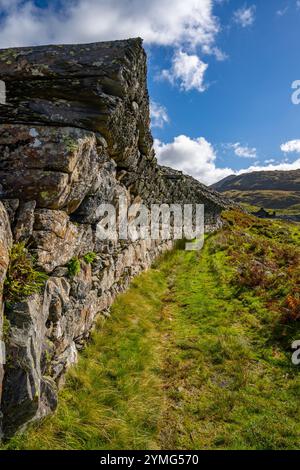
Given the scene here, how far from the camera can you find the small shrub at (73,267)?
7428 mm

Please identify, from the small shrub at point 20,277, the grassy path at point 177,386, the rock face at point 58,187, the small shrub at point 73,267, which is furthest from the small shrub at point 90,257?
the small shrub at point 20,277

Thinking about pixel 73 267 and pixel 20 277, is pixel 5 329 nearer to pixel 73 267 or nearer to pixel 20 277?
pixel 20 277

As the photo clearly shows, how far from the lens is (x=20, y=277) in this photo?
5.57 m

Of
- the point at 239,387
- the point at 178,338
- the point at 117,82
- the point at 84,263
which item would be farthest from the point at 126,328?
the point at 117,82

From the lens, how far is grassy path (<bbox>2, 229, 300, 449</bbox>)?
5.67m

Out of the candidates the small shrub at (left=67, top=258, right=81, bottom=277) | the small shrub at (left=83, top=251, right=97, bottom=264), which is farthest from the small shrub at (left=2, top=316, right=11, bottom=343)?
the small shrub at (left=83, top=251, right=97, bottom=264)

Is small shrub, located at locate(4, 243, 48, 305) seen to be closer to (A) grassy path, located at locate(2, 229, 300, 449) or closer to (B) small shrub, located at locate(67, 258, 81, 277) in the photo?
(B) small shrub, located at locate(67, 258, 81, 277)

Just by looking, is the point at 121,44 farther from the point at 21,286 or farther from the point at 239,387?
the point at 239,387

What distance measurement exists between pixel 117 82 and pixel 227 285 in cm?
972

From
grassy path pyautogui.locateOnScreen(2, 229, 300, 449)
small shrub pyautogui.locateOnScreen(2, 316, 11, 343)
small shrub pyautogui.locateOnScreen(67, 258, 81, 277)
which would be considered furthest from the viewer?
small shrub pyautogui.locateOnScreen(67, 258, 81, 277)

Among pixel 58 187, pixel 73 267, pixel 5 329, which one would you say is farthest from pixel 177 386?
pixel 58 187

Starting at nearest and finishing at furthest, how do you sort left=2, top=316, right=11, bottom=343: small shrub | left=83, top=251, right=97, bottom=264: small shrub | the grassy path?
left=2, top=316, right=11, bottom=343: small shrub
the grassy path
left=83, top=251, right=97, bottom=264: small shrub

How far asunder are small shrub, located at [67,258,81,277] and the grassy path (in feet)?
6.31
